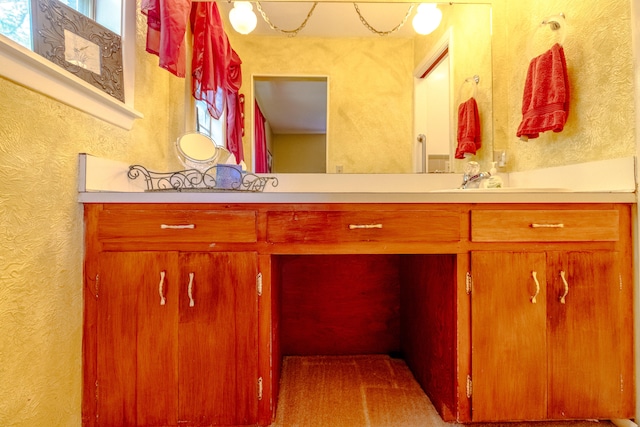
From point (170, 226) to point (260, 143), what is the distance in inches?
30.6

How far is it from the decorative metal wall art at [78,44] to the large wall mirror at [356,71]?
0.63m

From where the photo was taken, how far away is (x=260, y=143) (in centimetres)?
169

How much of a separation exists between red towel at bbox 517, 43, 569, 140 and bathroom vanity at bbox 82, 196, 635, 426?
15.8 inches

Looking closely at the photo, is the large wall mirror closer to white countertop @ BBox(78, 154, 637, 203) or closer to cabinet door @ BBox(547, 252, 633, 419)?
white countertop @ BBox(78, 154, 637, 203)

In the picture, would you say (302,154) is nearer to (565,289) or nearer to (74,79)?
(74,79)

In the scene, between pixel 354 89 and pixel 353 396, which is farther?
pixel 354 89

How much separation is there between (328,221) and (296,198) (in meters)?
0.13

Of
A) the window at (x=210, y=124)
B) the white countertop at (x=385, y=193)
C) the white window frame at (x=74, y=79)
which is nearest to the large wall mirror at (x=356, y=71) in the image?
the window at (x=210, y=124)

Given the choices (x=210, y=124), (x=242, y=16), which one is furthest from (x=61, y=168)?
(x=242, y=16)

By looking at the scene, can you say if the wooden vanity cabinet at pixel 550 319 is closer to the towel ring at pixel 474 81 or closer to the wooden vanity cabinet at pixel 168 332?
the wooden vanity cabinet at pixel 168 332

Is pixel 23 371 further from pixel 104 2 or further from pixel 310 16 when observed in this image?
pixel 310 16

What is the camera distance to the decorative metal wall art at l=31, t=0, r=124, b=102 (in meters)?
0.91

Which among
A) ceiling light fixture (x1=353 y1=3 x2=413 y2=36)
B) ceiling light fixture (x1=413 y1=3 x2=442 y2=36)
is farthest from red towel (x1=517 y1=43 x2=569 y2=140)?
ceiling light fixture (x1=353 y1=3 x2=413 y2=36)

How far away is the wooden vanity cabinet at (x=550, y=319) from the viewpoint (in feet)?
3.50
